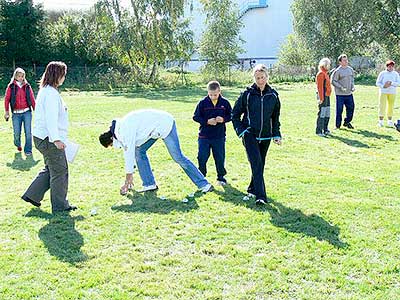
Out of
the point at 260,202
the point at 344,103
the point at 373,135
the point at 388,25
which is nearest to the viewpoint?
the point at 260,202

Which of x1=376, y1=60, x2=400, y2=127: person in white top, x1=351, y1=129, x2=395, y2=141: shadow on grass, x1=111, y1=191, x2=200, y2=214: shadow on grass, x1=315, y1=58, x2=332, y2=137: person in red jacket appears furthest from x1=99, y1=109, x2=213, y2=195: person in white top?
x1=376, y1=60, x2=400, y2=127: person in white top

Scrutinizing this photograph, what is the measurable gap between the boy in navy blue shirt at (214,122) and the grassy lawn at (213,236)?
0.51 meters

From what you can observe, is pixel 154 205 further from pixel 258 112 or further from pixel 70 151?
pixel 258 112

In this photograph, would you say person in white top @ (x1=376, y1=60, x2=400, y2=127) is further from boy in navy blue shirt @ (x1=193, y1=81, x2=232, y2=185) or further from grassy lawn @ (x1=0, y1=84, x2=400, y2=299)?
boy in navy blue shirt @ (x1=193, y1=81, x2=232, y2=185)

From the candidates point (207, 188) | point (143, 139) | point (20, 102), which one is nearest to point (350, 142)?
point (207, 188)

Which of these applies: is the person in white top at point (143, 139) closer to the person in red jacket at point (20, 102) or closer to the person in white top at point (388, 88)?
the person in red jacket at point (20, 102)

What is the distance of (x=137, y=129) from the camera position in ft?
21.8

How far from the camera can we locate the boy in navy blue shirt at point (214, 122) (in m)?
7.49

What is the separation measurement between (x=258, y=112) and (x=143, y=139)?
168 cm

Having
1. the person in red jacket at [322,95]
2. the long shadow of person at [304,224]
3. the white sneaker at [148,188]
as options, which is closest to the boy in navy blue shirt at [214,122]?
the white sneaker at [148,188]

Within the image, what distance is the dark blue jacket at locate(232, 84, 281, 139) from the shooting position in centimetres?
638

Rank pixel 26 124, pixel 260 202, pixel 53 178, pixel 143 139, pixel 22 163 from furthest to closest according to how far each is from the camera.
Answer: pixel 26 124 < pixel 22 163 < pixel 143 139 < pixel 260 202 < pixel 53 178

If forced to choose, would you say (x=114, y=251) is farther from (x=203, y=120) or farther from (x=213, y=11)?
(x=213, y=11)

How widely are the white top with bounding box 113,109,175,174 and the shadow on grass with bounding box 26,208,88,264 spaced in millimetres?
1086
